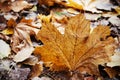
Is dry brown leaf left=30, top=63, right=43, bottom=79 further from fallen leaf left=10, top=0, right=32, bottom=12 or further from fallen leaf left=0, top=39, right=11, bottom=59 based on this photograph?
fallen leaf left=10, top=0, right=32, bottom=12

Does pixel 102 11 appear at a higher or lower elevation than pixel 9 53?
higher

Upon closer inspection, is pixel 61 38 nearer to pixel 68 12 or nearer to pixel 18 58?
pixel 18 58

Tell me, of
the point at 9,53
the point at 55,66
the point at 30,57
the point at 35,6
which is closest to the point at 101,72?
the point at 55,66

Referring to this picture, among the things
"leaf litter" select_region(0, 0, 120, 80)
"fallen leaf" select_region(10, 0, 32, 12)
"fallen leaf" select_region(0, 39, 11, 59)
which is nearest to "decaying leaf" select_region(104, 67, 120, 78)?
"leaf litter" select_region(0, 0, 120, 80)

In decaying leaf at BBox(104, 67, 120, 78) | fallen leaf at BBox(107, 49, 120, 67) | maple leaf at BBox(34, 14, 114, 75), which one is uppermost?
maple leaf at BBox(34, 14, 114, 75)

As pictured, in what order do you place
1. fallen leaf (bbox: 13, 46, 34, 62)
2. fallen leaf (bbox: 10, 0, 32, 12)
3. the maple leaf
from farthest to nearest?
1. fallen leaf (bbox: 10, 0, 32, 12)
2. fallen leaf (bbox: 13, 46, 34, 62)
3. the maple leaf

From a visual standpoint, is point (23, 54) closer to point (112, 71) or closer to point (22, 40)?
point (22, 40)
